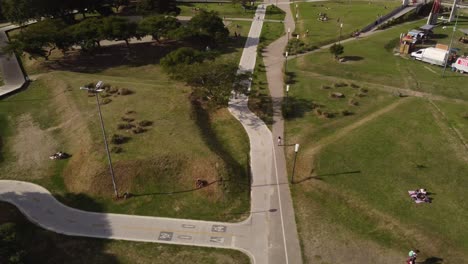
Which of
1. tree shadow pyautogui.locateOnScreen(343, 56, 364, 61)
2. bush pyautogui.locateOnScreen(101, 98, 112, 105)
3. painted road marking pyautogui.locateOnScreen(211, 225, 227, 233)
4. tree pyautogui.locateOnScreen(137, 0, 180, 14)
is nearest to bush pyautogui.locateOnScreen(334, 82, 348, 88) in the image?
tree shadow pyautogui.locateOnScreen(343, 56, 364, 61)

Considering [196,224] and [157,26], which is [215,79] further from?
[157,26]

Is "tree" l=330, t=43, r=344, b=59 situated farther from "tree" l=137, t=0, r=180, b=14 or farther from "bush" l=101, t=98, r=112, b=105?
"bush" l=101, t=98, r=112, b=105

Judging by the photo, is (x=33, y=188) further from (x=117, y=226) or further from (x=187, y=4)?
(x=187, y=4)

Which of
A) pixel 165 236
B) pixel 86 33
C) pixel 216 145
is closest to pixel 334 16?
pixel 86 33

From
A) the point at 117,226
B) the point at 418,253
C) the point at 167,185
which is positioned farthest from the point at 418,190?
the point at 117,226

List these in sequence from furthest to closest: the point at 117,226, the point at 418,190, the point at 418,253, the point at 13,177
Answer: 1. the point at 13,177
2. the point at 418,190
3. the point at 117,226
4. the point at 418,253
